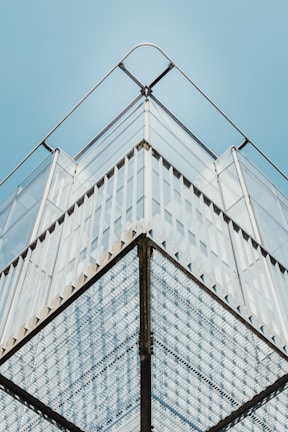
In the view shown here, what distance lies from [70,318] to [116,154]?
8.05m

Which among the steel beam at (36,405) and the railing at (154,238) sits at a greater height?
the railing at (154,238)

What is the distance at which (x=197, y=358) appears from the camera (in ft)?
37.3

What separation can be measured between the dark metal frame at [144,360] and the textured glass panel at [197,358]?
92 mm

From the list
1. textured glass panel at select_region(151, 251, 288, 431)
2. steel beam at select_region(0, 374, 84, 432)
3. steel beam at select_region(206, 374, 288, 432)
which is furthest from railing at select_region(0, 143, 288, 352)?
steel beam at select_region(0, 374, 84, 432)

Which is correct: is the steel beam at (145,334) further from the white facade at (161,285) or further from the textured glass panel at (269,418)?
the textured glass panel at (269,418)

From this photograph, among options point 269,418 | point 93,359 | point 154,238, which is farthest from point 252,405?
point 154,238

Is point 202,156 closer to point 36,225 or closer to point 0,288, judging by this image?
point 36,225

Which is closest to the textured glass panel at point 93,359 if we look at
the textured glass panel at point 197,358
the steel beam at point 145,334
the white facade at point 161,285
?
the white facade at point 161,285

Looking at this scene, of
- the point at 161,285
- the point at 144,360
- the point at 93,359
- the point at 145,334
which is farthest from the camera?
the point at 93,359

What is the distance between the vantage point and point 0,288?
47.7ft

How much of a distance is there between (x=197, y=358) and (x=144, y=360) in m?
0.89

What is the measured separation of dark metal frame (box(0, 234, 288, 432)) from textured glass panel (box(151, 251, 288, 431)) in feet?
0.30

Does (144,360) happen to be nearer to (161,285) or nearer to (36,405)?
(161,285)

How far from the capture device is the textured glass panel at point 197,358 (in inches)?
424
